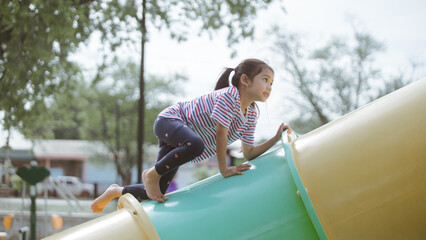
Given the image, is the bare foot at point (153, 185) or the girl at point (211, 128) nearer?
the bare foot at point (153, 185)

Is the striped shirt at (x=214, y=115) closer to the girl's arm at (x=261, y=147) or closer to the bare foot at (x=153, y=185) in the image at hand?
the girl's arm at (x=261, y=147)

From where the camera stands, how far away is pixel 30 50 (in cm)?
642

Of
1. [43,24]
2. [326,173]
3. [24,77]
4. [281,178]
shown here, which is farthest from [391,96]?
[24,77]

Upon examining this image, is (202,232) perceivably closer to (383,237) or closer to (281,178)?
(281,178)

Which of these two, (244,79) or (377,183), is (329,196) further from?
(244,79)

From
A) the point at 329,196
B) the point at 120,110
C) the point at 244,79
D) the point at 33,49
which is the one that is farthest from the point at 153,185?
the point at 120,110

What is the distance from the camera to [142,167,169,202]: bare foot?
2.35 metres

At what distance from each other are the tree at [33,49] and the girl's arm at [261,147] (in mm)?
4100

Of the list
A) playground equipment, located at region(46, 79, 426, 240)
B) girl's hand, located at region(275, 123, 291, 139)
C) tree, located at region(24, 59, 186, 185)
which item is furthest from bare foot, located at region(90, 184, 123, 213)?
tree, located at region(24, 59, 186, 185)

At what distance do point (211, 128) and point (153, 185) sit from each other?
488 millimetres

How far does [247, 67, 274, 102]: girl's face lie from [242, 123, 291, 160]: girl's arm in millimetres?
226

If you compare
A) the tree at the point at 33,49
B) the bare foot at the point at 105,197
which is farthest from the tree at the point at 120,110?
the bare foot at the point at 105,197

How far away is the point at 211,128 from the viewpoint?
265 cm

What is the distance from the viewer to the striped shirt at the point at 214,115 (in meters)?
2.49
